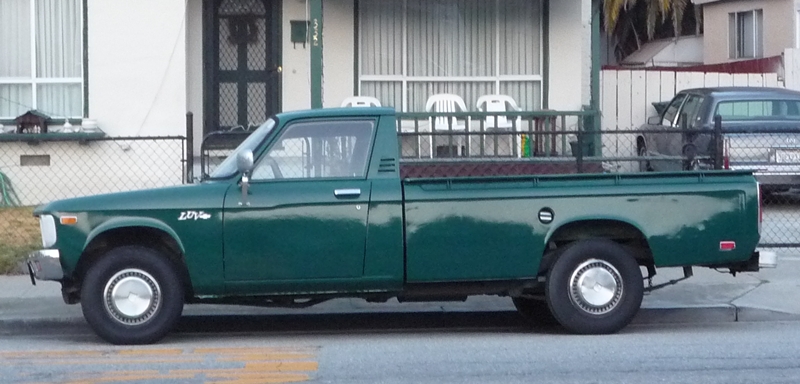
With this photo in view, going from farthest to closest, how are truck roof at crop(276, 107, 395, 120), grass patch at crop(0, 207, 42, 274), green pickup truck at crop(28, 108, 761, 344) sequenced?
grass patch at crop(0, 207, 42, 274)
truck roof at crop(276, 107, 395, 120)
green pickup truck at crop(28, 108, 761, 344)

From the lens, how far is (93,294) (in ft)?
27.8

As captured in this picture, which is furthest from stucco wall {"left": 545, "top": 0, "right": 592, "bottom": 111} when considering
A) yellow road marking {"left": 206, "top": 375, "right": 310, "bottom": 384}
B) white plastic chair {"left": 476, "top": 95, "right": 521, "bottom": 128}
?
yellow road marking {"left": 206, "top": 375, "right": 310, "bottom": 384}

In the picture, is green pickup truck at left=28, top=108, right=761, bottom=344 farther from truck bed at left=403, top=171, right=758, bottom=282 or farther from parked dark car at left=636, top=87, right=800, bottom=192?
parked dark car at left=636, top=87, right=800, bottom=192

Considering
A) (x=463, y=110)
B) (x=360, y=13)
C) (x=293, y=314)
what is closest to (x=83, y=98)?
(x=360, y=13)

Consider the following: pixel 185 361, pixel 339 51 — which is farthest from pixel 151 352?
pixel 339 51

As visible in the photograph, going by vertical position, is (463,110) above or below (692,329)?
above

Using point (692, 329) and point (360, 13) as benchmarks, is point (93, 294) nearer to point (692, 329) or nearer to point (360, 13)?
point (692, 329)

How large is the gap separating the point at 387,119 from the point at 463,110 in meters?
8.66

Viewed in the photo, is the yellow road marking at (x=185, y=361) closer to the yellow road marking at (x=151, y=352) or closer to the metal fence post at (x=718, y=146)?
the yellow road marking at (x=151, y=352)

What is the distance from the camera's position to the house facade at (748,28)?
25.7 meters

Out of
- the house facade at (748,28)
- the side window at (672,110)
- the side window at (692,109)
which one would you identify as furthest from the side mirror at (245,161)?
the house facade at (748,28)

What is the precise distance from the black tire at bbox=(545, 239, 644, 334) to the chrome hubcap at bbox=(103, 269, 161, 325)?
2928mm

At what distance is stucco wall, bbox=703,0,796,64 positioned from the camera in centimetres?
2570

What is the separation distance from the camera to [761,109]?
687 inches
